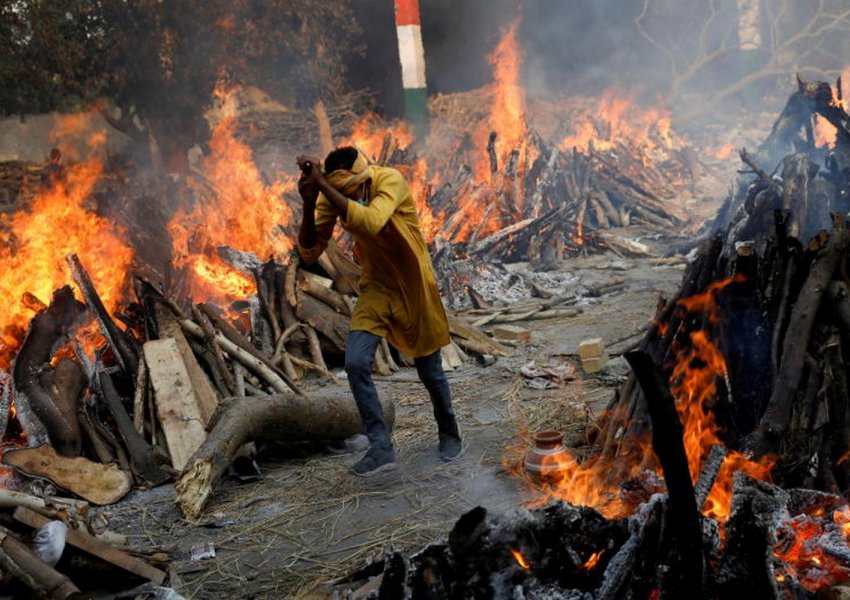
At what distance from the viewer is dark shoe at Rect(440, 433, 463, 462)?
5.43m

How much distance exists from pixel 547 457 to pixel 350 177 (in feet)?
7.15

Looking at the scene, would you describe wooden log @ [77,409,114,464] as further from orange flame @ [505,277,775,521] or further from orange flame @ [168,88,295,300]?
orange flame @ [168,88,295,300]

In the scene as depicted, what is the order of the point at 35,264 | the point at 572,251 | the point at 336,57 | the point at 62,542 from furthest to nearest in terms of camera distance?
the point at 336,57, the point at 572,251, the point at 35,264, the point at 62,542

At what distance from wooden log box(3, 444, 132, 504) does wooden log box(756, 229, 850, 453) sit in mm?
4129

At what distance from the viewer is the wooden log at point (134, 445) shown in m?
5.46

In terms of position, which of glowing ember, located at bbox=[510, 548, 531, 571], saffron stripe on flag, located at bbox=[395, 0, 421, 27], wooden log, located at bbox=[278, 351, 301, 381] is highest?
saffron stripe on flag, located at bbox=[395, 0, 421, 27]

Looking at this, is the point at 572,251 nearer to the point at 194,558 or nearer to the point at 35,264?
the point at 35,264

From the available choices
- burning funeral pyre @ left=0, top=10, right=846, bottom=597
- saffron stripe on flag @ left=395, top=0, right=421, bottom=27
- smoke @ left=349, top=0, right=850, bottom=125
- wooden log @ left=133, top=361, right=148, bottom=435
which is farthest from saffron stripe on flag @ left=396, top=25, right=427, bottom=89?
wooden log @ left=133, top=361, right=148, bottom=435

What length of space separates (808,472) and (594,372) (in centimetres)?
367

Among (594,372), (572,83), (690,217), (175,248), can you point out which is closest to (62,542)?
(594,372)

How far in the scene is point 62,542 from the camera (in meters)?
3.65

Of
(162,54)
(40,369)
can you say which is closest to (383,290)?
(40,369)

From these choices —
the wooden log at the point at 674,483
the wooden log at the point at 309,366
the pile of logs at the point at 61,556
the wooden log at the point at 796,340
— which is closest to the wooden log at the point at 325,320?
the wooden log at the point at 309,366

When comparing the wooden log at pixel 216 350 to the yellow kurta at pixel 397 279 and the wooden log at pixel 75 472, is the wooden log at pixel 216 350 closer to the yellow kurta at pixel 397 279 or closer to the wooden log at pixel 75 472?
the wooden log at pixel 75 472
